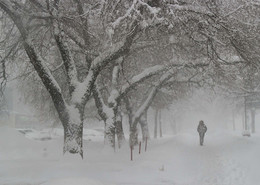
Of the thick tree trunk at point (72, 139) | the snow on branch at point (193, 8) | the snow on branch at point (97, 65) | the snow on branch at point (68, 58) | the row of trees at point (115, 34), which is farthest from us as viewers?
the snow on branch at point (68, 58)

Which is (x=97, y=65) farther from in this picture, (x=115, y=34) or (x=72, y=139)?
(x=72, y=139)

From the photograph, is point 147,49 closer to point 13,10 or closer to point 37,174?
point 13,10

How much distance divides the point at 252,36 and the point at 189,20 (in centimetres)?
252

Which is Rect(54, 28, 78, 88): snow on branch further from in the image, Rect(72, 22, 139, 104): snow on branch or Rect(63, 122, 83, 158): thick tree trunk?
Rect(63, 122, 83, 158): thick tree trunk

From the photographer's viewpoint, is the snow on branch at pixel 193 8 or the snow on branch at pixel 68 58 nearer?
the snow on branch at pixel 193 8

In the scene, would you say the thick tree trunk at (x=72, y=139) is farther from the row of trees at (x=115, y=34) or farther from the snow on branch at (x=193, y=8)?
the snow on branch at (x=193, y=8)

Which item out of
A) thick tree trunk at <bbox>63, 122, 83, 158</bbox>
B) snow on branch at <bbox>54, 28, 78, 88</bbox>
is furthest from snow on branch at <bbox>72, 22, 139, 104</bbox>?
thick tree trunk at <bbox>63, 122, 83, 158</bbox>

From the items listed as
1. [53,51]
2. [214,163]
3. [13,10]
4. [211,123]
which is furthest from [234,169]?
[211,123]

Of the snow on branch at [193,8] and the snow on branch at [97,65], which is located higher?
the snow on branch at [193,8]

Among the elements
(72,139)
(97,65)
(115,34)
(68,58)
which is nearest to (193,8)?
(115,34)

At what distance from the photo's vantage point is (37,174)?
10.1m

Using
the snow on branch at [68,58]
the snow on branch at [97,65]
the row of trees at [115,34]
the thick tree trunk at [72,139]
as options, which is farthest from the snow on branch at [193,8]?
the thick tree trunk at [72,139]

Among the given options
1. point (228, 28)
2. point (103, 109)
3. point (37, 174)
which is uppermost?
point (228, 28)

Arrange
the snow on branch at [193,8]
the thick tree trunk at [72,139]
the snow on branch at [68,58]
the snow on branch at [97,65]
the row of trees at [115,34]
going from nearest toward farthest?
the snow on branch at [193,8], the row of trees at [115,34], the snow on branch at [97,65], the thick tree trunk at [72,139], the snow on branch at [68,58]
